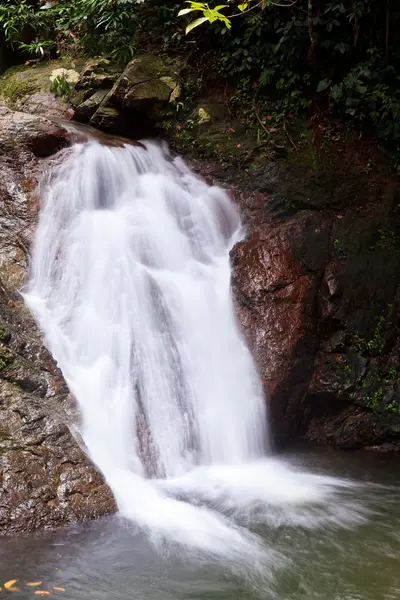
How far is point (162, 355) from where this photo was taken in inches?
239

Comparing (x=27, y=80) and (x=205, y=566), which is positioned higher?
(x=27, y=80)

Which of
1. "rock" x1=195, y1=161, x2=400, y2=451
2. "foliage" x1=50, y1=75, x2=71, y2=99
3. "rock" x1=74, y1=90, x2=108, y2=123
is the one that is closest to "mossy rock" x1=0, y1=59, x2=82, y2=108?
"foliage" x1=50, y1=75, x2=71, y2=99

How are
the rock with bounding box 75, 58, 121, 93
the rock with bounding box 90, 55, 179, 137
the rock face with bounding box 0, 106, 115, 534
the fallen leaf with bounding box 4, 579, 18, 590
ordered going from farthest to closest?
the rock with bounding box 75, 58, 121, 93, the rock with bounding box 90, 55, 179, 137, the rock face with bounding box 0, 106, 115, 534, the fallen leaf with bounding box 4, 579, 18, 590

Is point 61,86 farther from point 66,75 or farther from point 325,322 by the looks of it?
point 325,322

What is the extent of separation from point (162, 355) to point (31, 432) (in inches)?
73.0

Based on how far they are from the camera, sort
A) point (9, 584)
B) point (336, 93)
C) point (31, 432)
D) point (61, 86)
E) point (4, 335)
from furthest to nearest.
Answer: point (61, 86) < point (336, 93) < point (4, 335) < point (31, 432) < point (9, 584)

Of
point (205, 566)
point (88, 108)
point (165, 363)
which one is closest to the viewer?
point (205, 566)

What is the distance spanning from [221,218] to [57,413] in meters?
3.96

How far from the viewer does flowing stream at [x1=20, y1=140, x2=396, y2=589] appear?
14.9 ft

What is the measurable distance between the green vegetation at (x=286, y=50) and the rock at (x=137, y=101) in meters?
0.63

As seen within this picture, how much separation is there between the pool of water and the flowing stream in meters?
0.06

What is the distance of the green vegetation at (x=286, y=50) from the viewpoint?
797cm

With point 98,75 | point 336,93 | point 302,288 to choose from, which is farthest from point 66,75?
point 302,288

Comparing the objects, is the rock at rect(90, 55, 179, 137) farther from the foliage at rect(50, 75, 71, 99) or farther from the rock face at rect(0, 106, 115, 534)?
the rock face at rect(0, 106, 115, 534)
